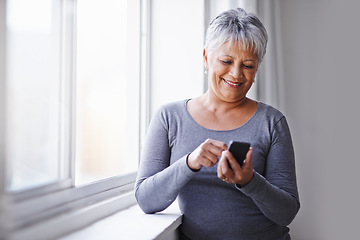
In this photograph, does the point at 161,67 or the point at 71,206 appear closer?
the point at 71,206

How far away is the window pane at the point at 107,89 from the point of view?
4.17 feet

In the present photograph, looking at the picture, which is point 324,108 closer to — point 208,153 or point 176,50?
point 176,50

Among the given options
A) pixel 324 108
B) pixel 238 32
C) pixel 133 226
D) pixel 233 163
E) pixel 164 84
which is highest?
pixel 238 32

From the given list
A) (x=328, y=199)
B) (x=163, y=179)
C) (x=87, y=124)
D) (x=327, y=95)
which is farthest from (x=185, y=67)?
(x=328, y=199)

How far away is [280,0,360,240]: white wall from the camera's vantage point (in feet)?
7.81

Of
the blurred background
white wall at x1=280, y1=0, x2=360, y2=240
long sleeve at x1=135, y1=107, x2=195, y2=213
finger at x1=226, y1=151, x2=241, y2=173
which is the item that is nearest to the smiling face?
long sleeve at x1=135, y1=107, x2=195, y2=213

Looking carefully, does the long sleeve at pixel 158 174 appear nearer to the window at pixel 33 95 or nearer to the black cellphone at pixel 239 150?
the black cellphone at pixel 239 150

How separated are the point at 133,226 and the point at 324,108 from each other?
174cm

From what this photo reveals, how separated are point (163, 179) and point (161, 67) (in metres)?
0.82

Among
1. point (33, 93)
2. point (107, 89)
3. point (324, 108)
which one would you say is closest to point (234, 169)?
point (33, 93)

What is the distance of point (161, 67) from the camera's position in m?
1.83

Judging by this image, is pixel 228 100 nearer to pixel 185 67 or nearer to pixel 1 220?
pixel 185 67

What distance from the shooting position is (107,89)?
59.3 inches

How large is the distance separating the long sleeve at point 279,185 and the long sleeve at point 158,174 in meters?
0.22
